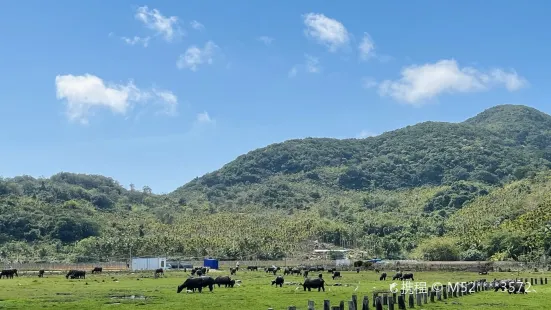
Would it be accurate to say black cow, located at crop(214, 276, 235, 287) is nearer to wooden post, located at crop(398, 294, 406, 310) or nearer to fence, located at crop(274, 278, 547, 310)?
fence, located at crop(274, 278, 547, 310)

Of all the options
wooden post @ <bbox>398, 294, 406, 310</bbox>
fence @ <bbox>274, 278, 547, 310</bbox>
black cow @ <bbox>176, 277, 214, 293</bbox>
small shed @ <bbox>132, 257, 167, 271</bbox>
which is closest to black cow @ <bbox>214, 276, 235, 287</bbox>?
black cow @ <bbox>176, 277, 214, 293</bbox>

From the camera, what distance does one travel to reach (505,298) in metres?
38.0

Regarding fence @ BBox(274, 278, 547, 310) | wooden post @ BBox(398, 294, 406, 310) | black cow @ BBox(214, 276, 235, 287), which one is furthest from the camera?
black cow @ BBox(214, 276, 235, 287)

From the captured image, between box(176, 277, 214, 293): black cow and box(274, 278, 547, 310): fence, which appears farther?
box(176, 277, 214, 293): black cow

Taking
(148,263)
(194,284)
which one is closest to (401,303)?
(194,284)

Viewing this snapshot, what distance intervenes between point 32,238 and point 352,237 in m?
94.8

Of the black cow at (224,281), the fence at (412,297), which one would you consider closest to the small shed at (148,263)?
the black cow at (224,281)

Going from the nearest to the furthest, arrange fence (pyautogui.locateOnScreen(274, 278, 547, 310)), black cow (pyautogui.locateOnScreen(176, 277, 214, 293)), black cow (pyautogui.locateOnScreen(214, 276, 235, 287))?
fence (pyautogui.locateOnScreen(274, 278, 547, 310))
black cow (pyautogui.locateOnScreen(176, 277, 214, 293))
black cow (pyautogui.locateOnScreen(214, 276, 235, 287))

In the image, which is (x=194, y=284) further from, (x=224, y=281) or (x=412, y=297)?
(x=412, y=297)

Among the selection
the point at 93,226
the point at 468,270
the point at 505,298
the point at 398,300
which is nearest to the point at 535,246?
the point at 468,270

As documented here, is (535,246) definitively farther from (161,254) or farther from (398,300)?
(398,300)

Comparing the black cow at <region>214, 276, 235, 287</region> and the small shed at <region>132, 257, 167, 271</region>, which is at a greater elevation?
the small shed at <region>132, 257, 167, 271</region>

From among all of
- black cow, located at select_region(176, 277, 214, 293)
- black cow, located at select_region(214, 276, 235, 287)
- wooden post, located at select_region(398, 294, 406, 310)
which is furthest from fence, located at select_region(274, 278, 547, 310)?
black cow, located at select_region(214, 276, 235, 287)

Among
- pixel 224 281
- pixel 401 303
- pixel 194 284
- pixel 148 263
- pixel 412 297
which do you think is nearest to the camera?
pixel 401 303
